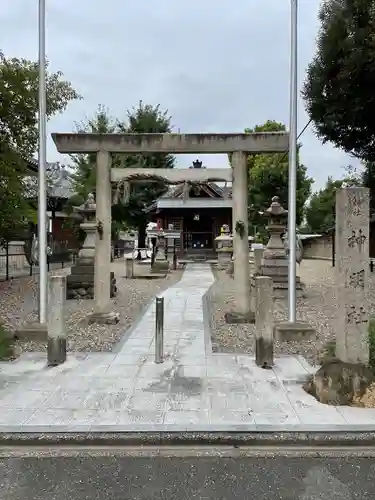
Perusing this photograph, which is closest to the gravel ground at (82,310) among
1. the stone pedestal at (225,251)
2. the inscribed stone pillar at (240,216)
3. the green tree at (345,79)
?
the inscribed stone pillar at (240,216)

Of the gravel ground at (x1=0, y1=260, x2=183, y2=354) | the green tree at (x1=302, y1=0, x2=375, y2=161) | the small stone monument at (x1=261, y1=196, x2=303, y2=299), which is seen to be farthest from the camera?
the small stone monument at (x1=261, y1=196, x2=303, y2=299)

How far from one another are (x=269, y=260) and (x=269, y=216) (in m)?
1.49

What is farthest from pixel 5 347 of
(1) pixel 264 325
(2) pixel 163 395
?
(1) pixel 264 325

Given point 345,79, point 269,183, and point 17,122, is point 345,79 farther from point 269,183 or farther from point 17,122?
point 269,183

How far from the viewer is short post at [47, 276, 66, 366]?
6426mm

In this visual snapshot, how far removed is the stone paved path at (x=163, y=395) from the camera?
445 centimetres

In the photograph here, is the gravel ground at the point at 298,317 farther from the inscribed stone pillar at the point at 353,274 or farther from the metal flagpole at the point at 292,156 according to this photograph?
the inscribed stone pillar at the point at 353,274

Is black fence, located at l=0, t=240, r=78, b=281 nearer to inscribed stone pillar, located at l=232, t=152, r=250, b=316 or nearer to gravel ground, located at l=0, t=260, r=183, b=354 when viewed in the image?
gravel ground, located at l=0, t=260, r=183, b=354

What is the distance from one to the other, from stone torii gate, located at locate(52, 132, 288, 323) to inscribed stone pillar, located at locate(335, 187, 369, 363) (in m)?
3.78

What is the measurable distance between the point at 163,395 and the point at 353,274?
8.62ft

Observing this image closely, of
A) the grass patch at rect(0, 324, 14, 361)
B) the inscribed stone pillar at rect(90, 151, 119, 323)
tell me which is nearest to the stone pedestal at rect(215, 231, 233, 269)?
the inscribed stone pillar at rect(90, 151, 119, 323)

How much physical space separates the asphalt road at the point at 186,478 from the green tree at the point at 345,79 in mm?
8693

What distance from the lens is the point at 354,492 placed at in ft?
11.1

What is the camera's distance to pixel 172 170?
919 centimetres
